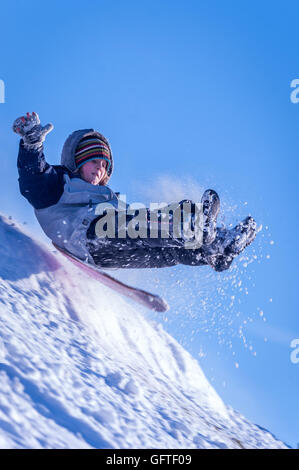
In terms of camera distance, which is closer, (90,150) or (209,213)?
(209,213)

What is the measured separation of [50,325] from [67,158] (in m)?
2.34

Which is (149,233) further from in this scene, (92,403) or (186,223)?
(92,403)

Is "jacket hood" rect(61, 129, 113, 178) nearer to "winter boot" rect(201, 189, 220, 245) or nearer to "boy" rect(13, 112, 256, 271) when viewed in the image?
"boy" rect(13, 112, 256, 271)

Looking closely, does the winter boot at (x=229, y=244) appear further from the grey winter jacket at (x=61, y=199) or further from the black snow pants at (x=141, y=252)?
the grey winter jacket at (x=61, y=199)

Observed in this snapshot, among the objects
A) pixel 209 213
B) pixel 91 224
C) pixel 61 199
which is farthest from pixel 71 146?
pixel 209 213

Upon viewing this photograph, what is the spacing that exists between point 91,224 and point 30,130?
1034 millimetres

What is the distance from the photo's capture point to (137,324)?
466 centimetres

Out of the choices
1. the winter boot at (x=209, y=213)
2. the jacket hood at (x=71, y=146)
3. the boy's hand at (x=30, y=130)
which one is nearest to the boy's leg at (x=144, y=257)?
the winter boot at (x=209, y=213)

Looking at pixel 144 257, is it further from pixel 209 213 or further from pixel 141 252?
pixel 209 213

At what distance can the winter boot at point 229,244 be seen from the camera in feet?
12.2

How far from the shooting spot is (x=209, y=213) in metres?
3.59

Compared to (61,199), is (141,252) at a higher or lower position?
lower

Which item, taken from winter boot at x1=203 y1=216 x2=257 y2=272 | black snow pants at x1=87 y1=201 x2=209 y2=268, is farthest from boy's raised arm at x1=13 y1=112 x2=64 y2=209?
winter boot at x1=203 y1=216 x2=257 y2=272
